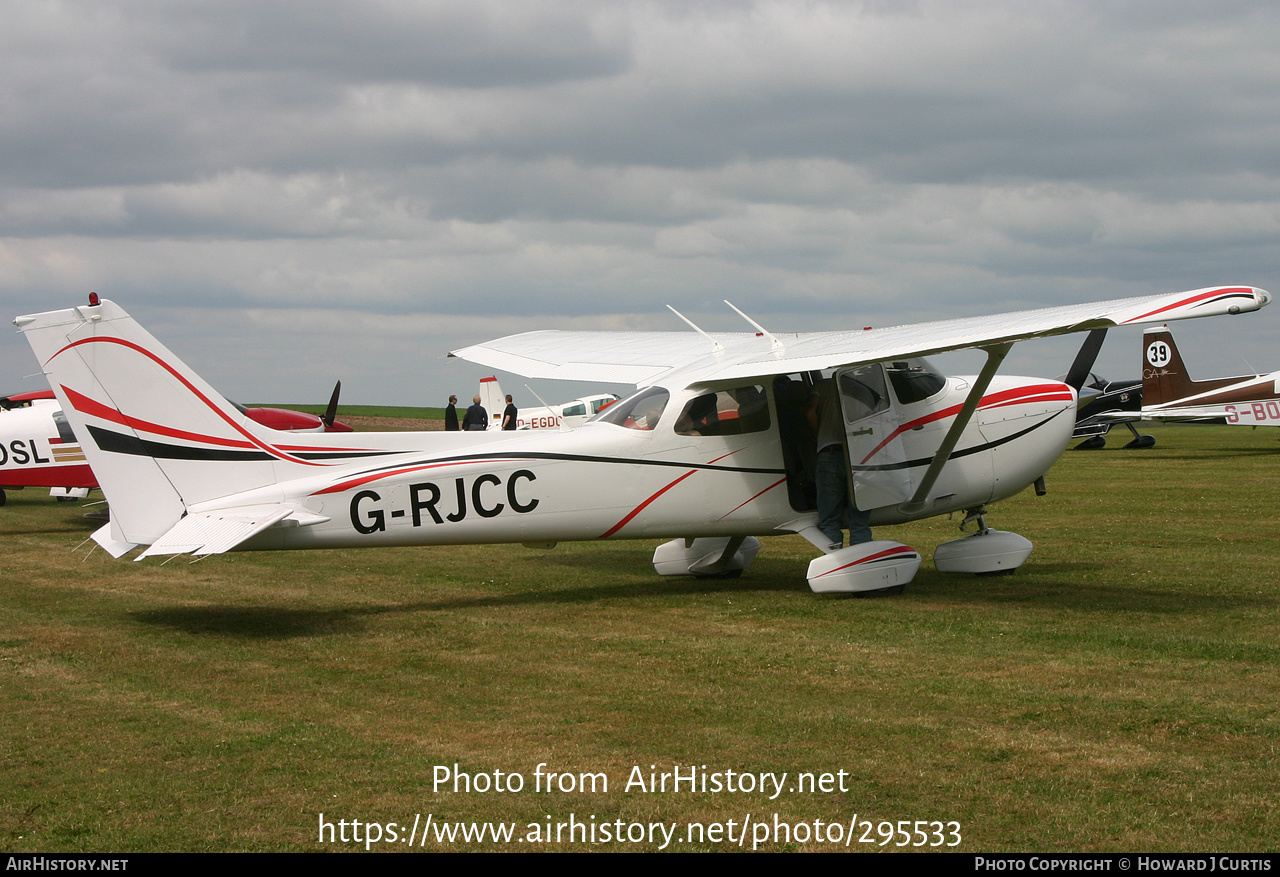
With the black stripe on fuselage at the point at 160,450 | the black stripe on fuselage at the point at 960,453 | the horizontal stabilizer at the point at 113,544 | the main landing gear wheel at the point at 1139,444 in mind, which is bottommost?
the main landing gear wheel at the point at 1139,444

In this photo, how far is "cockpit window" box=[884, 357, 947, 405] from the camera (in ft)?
30.2

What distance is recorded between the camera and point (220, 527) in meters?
7.28

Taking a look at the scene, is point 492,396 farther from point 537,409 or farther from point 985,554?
point 985,554

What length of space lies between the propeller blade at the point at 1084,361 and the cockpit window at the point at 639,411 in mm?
4445

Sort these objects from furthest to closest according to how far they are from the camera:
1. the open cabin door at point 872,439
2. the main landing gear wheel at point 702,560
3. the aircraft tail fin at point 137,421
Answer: the main landing gear wheel at point 702,560 → the open cabin door at point 872,439 → the aircraft tail fin at point 137,421

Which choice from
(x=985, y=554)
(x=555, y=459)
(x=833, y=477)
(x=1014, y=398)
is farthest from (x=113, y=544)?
(x=1014, y=398)

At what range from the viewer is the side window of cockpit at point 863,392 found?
8875mm

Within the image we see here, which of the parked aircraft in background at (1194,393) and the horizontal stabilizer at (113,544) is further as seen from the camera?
the parked aircraft in background at (1194,393)

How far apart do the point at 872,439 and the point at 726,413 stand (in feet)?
4.03

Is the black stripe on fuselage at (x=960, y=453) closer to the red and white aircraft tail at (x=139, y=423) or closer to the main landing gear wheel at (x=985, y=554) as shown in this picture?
the main landing gear wheel at (x=985, y=554)

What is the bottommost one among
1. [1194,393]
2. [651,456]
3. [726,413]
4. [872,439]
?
[1194,393]

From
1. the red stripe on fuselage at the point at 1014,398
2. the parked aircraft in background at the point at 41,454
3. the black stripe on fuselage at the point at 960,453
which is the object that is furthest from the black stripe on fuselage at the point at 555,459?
the parked aircraft in background at the point at 41,454

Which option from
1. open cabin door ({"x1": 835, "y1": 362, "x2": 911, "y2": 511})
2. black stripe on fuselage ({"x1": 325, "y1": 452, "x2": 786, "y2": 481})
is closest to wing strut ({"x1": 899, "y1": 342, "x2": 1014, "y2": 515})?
open cabin door ({"x1": 835, "y1": 362, "x2": 911, "y2": 511})
